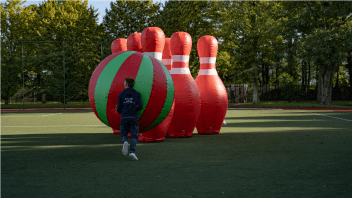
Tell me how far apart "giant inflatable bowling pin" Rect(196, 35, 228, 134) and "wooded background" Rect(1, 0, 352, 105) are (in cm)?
1713

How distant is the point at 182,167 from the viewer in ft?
19.1

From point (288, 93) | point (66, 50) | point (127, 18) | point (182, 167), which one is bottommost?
point (182, 167)

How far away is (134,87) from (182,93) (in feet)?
8.33

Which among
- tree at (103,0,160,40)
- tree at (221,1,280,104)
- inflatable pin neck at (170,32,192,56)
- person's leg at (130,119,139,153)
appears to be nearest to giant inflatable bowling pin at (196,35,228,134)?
inflatable pin neck at (170,32,192,56)

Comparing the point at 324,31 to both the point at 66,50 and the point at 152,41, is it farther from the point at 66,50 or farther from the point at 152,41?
the point at 66,50

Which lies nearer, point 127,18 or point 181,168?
point 181,168

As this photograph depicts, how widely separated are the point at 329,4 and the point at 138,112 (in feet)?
78.6

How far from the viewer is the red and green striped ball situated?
6902mm

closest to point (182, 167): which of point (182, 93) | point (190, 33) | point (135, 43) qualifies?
point (182, 93)

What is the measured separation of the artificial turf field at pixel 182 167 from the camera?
4461mm

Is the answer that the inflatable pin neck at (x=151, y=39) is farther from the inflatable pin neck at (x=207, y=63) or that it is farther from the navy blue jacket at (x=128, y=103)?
the navy blue jacket at (x=128, y=103)

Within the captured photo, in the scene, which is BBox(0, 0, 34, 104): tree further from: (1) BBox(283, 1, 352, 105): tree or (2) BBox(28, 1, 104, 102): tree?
(1) BBox(283, 1, 352, 105): tree

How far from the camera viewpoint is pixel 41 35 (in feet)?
118

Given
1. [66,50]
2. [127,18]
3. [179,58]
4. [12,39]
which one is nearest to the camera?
[179,58]
